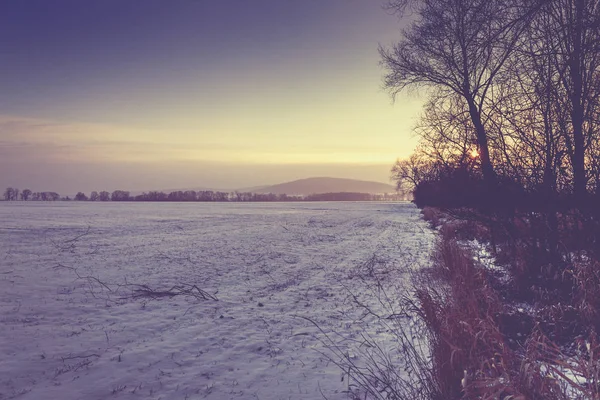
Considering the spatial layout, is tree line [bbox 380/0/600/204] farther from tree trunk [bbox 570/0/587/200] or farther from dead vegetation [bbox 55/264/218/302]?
dead vegetation [bbox 55/264/218/302]

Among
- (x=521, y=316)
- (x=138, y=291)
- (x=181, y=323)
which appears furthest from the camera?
(x=138, y=291)

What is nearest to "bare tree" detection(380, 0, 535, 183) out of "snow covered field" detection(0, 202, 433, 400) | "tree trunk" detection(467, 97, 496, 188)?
"tree trunk" detection(467, 97, 496, 188)

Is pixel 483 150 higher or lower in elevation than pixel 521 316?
higher

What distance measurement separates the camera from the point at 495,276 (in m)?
9.60

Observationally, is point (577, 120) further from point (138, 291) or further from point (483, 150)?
point (138, 291)

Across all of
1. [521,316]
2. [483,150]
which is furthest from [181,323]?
[483,150]

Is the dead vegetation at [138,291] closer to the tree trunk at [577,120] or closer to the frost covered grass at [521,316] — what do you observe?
the frost covered grass at [521,316]

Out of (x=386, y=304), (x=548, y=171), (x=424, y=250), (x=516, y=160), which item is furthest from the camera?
(x=424, y=250)

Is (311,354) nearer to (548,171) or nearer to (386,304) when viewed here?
(386,304)

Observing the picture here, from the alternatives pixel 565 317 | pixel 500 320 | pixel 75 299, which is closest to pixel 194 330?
pixel 75 299

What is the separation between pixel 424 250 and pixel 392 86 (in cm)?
754

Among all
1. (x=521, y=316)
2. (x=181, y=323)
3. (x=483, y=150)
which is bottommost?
(x=181, y=323)

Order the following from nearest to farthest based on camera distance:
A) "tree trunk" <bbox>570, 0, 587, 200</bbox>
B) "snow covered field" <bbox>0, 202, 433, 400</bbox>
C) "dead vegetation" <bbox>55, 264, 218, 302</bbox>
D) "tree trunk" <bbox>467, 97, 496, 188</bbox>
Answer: "snow covered field" <bbox>0, 202, 433, 400</bbox>, "tree trunk" <bbox>570, 0, 587, 200</bbox>, "tree trunk" <bbox>467, 97, 496, 188</bbox>, "dead vegetation" <bbox>55, 264, 218, 302</bbox>

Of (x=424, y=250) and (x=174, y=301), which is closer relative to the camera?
(x=174, y=301)
